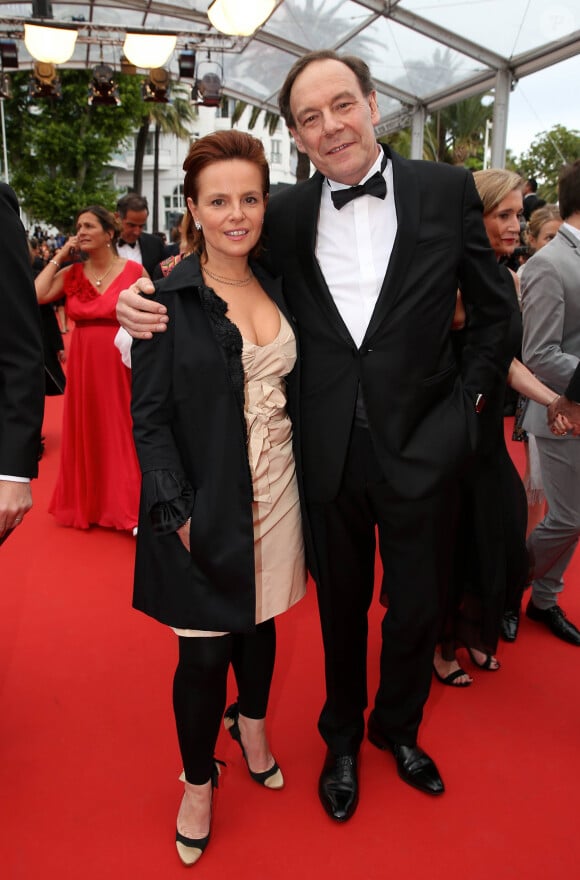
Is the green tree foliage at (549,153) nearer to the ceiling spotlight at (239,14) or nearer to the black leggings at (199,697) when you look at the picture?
the ceiling spotlight at (239,14)

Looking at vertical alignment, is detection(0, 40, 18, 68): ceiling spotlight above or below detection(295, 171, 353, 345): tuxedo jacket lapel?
above

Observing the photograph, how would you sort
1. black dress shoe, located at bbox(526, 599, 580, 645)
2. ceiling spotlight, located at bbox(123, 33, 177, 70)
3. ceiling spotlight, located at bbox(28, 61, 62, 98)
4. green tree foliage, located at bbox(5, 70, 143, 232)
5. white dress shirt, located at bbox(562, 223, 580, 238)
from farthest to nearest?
green tree foliage, located at bbox(5, 70, 143, 232) → ceiling spotlight, located at bbox(28, 61, 62, 98) → ceiling spotlight, located at bbox(123, 33, 177, 70) → black dress shoe, located at bbox(526, 599, 580, 645) → white dress shirt, located at bbox(562, 223, 580, 238)

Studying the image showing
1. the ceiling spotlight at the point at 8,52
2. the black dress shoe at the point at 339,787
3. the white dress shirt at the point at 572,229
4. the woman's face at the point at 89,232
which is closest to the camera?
the black dress shoe at the point at 339,787

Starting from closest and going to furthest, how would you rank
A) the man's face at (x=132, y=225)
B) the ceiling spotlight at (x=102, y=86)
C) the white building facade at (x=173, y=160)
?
the man's face at (x=132, y=225), the ceiling spotlight at (x=102, y=86), the white building facade at (x=173, y=160)

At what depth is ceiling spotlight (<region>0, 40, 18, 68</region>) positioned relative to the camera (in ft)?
26.1

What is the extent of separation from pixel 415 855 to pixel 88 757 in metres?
1.02

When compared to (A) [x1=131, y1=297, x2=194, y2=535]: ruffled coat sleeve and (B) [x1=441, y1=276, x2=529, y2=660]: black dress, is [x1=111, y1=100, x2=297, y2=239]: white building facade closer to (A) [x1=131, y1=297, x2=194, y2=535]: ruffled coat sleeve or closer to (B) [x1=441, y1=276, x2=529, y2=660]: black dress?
(B) [x1=441, y1=276, x2=529, y2=660]: black dress

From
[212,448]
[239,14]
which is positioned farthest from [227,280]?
[239,14]

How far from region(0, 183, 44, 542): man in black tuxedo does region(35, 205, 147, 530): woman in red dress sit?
2.28 m

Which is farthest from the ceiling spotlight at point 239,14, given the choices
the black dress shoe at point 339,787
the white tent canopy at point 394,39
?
the black dress shoe at point 339,787

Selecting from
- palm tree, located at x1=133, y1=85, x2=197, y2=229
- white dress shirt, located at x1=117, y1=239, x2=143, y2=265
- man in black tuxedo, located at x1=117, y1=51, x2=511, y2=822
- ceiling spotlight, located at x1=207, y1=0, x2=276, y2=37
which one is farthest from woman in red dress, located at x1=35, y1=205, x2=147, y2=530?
palm tree, located at x1=133, y1=85, x2=197, y2=229

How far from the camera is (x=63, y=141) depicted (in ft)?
65.3

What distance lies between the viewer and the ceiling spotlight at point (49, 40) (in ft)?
22.9

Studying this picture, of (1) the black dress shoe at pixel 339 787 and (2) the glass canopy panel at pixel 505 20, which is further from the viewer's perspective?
(2) the glass canopy panel at pixel 505 20
